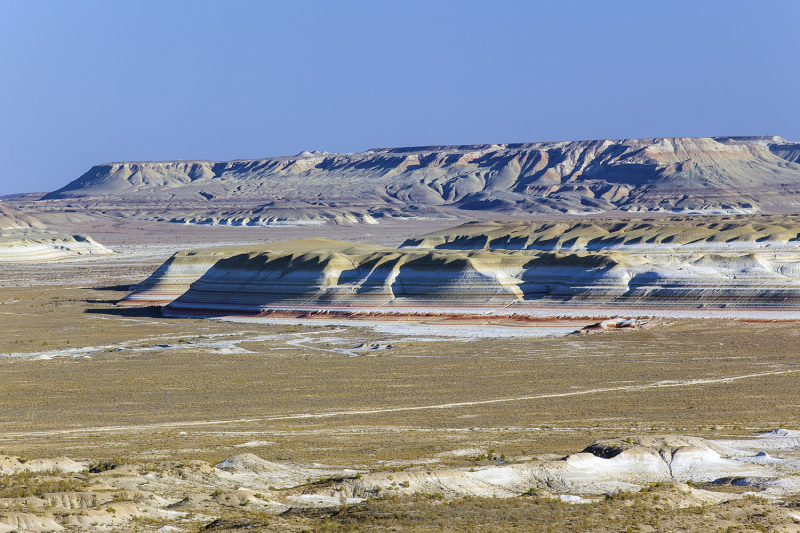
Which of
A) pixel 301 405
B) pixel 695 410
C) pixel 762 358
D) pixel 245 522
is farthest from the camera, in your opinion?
pixel 762 358

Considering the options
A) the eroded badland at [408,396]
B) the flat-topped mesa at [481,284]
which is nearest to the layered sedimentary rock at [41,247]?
the eroded badland at [408,396]

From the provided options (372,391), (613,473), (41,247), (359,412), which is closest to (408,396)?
(372,391)

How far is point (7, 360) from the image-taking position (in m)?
45.2

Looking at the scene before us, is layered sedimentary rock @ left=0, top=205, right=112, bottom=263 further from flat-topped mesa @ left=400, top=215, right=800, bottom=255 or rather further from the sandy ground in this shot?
the sandy ground

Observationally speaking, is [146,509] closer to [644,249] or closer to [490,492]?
[490,492]

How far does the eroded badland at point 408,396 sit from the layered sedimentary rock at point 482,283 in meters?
0.17

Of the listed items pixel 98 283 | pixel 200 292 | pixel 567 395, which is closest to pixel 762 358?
pixel 567 395

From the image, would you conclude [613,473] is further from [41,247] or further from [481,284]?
[41,247]

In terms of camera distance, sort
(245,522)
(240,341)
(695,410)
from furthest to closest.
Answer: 1. (240,341)
2. (695,410)
3. (245,522)

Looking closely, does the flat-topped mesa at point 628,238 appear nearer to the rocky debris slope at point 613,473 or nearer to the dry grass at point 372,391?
the dry grass at point 372,391

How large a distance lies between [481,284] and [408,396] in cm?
2845

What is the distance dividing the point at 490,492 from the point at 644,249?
8773 cm

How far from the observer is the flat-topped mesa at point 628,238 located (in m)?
100

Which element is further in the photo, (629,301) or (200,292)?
(200,292)
